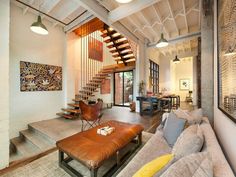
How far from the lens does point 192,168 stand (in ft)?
2.41

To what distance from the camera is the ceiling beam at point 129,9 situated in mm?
2967

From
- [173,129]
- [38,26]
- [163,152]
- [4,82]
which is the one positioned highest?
[38,26]

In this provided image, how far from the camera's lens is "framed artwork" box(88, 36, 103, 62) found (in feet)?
21.0

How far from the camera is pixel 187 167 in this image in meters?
0.74

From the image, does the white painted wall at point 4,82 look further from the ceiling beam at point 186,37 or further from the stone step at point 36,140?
the ceiling beam at point 186,37

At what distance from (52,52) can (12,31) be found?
1204 mm

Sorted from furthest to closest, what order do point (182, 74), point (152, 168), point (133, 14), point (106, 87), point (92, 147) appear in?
point (182, 74)
point (106, 87)
point (133, 14)
point (92, 147)
point (152, 168)

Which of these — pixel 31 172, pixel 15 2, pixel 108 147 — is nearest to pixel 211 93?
pixel 108 147

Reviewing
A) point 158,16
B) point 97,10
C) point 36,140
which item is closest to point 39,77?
point 36,140

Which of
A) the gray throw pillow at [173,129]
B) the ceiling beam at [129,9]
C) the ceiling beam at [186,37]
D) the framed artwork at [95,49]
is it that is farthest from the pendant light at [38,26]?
the ceiling beam at [186,37]

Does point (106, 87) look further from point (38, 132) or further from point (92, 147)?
point (92, 147)

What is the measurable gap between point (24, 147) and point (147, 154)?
3349mm

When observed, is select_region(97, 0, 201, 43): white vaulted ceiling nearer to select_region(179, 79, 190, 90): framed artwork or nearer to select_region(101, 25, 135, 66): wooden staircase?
select_region(101, 25, 135, 66): wooden staircase

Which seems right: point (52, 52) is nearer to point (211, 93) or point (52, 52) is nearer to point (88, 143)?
point (88, 143)
